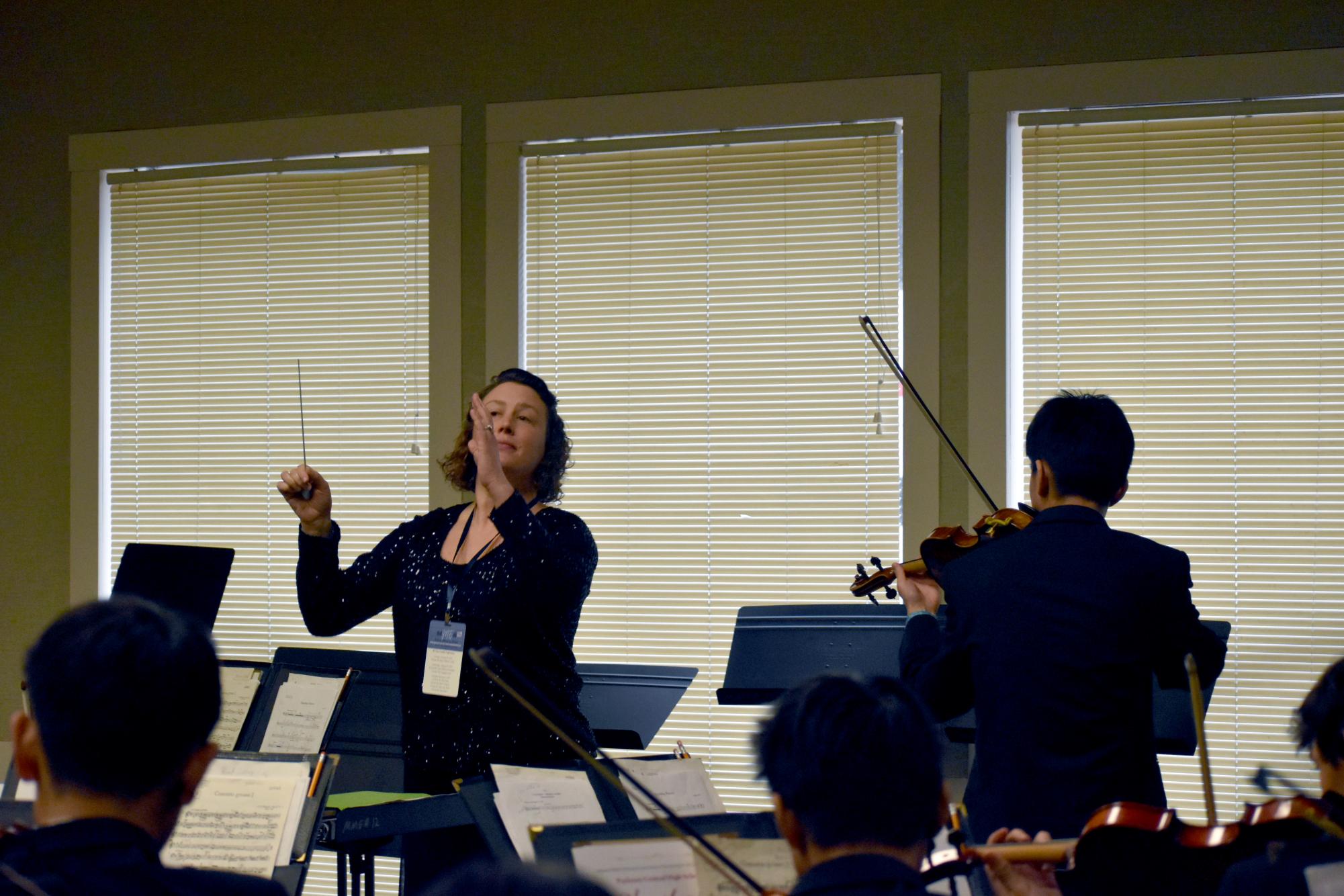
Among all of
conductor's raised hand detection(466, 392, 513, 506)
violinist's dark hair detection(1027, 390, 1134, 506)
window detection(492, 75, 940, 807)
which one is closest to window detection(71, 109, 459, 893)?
window detection(492, 75, 940, 807)

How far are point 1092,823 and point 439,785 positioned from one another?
129 centimetres

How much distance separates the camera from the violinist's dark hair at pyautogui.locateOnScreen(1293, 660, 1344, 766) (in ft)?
4.85

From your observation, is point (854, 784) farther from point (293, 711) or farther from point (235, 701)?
point (235, 701)

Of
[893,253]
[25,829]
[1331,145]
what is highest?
[1331,145]

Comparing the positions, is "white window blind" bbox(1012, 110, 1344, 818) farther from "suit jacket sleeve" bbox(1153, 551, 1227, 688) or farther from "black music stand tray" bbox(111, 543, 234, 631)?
"black music stand tray" bbox(111, 543, 234, 631)

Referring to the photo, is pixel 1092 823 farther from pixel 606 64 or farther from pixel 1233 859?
pixel 606 64

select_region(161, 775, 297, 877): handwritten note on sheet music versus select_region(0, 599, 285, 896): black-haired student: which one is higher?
select_region(0, 599, 285, 896): black-haired student

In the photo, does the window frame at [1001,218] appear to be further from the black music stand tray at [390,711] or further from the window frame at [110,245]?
the window frame at [110,245]

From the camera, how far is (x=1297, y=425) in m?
3.25

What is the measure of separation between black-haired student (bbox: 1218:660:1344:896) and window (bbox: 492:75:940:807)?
1918 mm

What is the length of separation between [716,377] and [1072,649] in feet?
5.73

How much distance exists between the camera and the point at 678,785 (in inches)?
80.3

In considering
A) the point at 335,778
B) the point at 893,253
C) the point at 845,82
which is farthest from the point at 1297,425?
the point at 335,778

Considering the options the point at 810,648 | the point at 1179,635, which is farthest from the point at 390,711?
the point at 1179,635
